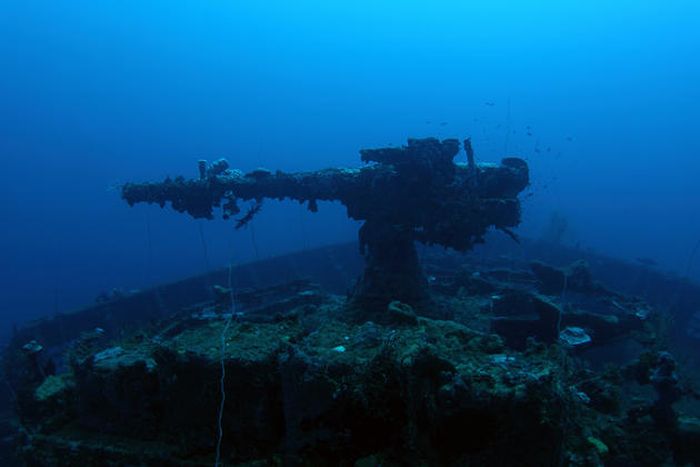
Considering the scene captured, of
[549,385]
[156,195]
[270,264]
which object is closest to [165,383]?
[549,385]

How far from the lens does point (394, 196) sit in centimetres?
880

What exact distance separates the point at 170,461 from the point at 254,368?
1.29 metres

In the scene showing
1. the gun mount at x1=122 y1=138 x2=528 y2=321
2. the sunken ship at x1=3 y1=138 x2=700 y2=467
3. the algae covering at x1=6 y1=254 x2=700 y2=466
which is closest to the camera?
the algae covering at x1=6 y1=254 x2=700 y2=466

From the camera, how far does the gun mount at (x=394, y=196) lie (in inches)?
330

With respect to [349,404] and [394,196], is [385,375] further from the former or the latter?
[394,196]

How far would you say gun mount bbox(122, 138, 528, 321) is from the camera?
8375mm

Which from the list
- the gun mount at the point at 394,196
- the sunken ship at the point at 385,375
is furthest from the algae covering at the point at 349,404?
the gun mount at the point at 394,196

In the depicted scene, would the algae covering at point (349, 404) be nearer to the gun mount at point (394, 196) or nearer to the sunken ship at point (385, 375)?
the sunken ship at point (385, 375)

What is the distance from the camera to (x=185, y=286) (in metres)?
19.0

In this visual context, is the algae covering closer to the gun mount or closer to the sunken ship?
the sunken ship

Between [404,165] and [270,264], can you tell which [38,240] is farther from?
[404,165]

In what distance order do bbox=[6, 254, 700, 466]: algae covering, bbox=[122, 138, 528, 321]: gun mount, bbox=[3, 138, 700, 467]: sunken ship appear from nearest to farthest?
bbox=[6, 254, 700, 466]: algae covering → bbox=[3, 138, 700, 467]: sunken ship → bbox=[122, 138, 528, 321]: gun mount

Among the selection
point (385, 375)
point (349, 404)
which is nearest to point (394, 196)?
point (385, 375)

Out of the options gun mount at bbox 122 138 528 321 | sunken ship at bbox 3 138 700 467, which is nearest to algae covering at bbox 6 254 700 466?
sunken ship at bbox 3 138 700 467
